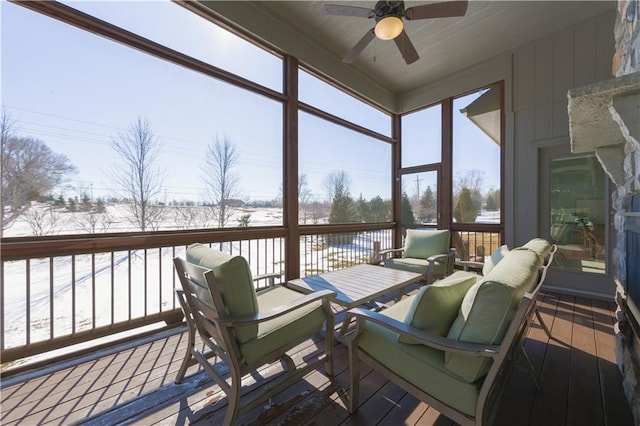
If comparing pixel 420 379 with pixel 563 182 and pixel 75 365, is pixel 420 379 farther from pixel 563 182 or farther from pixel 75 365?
pixel 563 182

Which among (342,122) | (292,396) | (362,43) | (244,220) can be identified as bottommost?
(292,396)

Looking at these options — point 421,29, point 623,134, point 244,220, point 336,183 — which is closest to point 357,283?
point 244,220

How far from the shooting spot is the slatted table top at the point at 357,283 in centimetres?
206

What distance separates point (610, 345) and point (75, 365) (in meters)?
4.39

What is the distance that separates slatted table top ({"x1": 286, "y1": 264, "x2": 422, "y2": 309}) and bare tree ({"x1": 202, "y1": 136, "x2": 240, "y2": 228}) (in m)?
1.27

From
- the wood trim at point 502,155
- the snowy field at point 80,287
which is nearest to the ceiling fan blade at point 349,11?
the snowy field at point 80,287

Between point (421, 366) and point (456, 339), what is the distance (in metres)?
0.24

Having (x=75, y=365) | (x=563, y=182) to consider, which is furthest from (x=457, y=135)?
(x=75, y=365)

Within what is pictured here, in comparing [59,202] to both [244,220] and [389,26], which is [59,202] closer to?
[244,220]

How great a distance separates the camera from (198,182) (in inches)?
112

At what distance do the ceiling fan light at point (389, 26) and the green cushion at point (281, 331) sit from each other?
263cm

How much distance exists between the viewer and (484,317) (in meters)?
1.05

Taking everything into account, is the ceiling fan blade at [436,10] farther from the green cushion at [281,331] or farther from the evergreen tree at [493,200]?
the evergreen tree at [493,200]

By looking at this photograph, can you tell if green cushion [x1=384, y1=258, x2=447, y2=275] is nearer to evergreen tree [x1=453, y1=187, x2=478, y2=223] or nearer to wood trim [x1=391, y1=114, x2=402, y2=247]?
evergreen tree [x1=453, y1=187, x2=478, y2=223]
